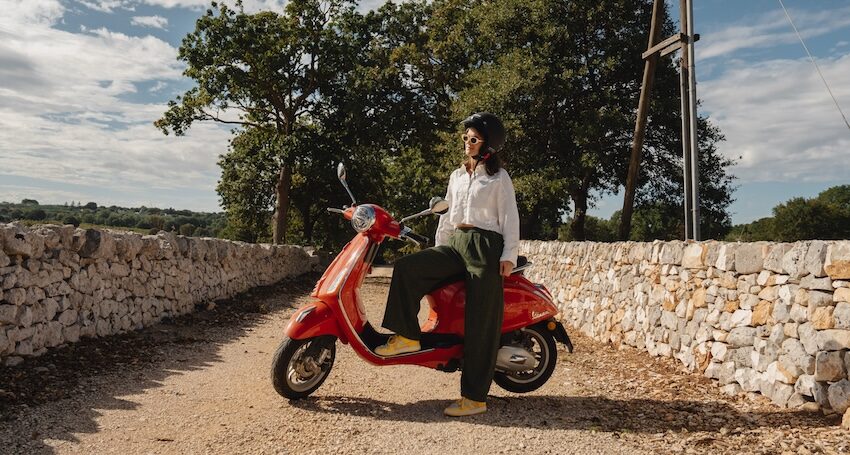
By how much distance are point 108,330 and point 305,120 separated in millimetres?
16852

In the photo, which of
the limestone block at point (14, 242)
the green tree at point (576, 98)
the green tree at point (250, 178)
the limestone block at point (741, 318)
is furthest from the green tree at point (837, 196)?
the limestone block at point (14, 242)

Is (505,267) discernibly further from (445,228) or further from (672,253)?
(672,253)

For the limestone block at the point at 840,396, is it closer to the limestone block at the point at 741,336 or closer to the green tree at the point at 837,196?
the limestone block at the point at 741,336

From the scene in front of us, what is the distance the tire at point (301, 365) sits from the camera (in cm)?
384

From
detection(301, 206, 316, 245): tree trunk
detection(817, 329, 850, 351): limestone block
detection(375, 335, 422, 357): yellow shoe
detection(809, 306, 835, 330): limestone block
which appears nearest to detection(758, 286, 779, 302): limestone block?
detection(809, 306, 835, 330): limestone block

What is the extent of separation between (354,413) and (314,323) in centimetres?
60


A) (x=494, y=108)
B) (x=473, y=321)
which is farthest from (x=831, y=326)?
(x=494, y=108)

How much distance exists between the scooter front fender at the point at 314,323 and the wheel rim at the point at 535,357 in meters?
1.25

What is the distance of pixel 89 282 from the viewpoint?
5629 mm

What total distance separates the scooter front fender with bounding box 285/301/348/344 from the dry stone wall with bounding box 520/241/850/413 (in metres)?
2.81

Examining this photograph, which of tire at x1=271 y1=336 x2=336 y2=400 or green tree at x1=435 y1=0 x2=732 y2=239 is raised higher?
green tree at x1=435 y1=0 x2=732 y2=239

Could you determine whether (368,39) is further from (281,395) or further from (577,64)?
(281,395)

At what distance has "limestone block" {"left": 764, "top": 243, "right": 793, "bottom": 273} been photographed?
423cm

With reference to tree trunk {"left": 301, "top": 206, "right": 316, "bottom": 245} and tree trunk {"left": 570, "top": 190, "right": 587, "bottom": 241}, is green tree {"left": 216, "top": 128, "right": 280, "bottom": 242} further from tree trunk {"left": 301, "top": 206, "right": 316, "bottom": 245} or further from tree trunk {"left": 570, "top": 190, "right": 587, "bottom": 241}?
tree trunk {"left": 570, "top": 190, "right": 587, "bottom": 241}
